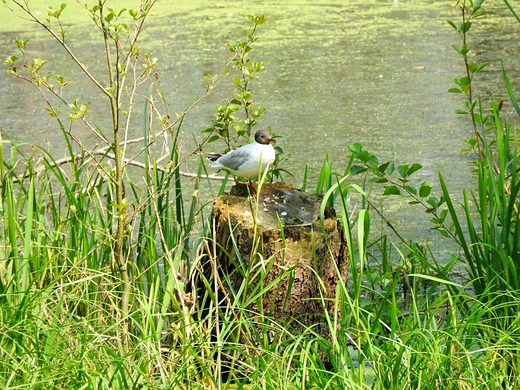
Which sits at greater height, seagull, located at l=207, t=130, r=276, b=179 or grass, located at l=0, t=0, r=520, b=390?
seagull, located at l=207, t=130, r=276, b=179

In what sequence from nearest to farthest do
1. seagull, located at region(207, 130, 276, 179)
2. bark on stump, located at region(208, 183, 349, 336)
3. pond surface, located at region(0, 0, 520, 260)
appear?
bark on stump, located at region(208, 183, 349, 336) → seagull, located at region(207, 130, 276, 179) → pond surface, located at region(0, 0, 520, 260)

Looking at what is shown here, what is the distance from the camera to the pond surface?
13.7 feet

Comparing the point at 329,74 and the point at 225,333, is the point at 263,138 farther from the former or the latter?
the point at 329,74

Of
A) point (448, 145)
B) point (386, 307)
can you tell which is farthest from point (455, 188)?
point (386, 307)

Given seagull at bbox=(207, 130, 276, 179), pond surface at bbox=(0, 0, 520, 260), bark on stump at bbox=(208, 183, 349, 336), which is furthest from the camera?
pond surface at bbox=(0, 0, 520, 260)

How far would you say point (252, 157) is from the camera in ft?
8.25

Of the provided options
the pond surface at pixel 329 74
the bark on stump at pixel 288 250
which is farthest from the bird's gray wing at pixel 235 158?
the pond surface at pixel 329 74

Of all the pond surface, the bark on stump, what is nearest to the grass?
the bark on stump

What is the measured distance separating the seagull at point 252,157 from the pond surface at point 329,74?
2.73 feet

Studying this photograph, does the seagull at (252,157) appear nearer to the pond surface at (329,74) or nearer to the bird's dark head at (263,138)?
the bird's dark head at (263,138)

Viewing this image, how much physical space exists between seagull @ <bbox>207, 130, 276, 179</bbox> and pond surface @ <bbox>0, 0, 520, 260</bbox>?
833mm

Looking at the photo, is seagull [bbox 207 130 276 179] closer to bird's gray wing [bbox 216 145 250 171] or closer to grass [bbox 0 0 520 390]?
bird's gray wing [bbox 216 145 250 171]

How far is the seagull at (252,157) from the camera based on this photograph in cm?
251

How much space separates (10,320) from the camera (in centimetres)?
188
